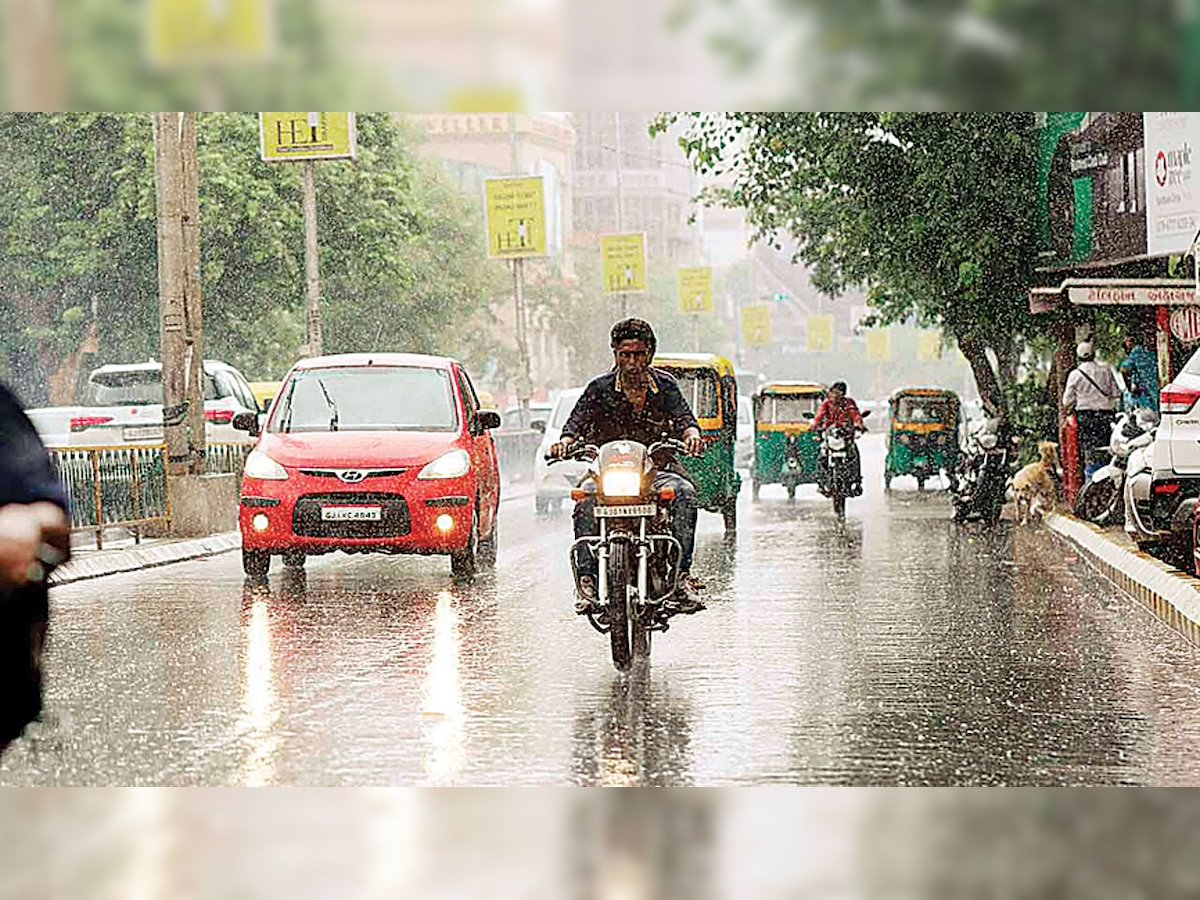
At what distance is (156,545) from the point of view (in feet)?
66.9

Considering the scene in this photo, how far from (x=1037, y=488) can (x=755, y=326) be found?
62.6ft

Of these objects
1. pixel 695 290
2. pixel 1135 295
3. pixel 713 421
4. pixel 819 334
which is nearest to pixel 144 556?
pixel 713 421

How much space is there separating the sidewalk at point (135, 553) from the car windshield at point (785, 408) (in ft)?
Answer: 35.2

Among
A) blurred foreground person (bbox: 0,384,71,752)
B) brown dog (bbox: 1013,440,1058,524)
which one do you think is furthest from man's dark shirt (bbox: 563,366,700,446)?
brown dog (bbox: 1013,440,1058,524)

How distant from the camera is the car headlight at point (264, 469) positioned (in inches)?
650

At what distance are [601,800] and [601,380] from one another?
336cm

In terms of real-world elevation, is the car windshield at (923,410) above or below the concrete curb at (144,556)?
above

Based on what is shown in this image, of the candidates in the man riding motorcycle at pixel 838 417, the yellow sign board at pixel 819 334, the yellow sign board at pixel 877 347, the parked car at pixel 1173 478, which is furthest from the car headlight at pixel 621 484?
the yellow sign board at pixel 877 347

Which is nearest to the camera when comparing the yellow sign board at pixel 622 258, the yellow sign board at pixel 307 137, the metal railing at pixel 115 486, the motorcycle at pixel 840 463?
the metal railing at pixel 115 486

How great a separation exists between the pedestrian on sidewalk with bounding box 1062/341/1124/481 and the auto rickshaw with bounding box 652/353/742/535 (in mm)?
3507

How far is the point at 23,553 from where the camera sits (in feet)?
12.4

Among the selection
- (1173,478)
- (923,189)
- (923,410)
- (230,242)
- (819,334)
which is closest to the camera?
(1173,478)

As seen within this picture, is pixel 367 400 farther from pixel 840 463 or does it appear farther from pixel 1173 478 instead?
pixel 840 463
